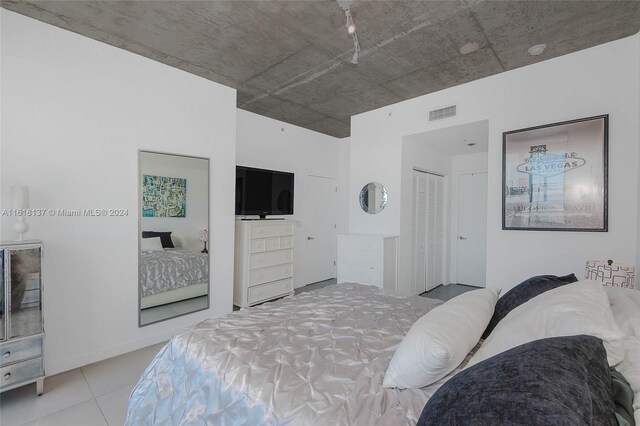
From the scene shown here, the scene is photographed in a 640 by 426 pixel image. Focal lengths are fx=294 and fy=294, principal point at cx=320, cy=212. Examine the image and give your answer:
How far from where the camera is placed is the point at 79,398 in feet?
6.89

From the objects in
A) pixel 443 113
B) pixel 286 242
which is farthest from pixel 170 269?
pixel 443 113

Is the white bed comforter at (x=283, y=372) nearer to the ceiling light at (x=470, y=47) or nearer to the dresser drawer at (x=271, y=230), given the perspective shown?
the dresser drawer at (x=271, y=230)

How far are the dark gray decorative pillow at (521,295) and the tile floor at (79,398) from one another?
2.34m

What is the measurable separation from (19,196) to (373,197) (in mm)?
3728

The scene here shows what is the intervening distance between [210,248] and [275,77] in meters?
2.08

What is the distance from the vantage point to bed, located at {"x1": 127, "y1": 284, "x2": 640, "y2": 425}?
3.34 ft

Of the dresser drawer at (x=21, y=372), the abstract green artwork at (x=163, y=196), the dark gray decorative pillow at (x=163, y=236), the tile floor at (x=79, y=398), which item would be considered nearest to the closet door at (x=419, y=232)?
the abstract green artwork at (x=163, y=196)

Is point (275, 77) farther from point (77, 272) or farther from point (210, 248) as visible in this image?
point (77, 272)

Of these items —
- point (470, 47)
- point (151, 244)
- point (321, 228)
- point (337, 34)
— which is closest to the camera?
point (337, 34)

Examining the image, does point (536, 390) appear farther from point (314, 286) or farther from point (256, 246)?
point (314, 286)

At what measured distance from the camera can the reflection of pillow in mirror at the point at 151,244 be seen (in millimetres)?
2873

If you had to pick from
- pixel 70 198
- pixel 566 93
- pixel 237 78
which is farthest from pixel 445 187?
pixel 70 198

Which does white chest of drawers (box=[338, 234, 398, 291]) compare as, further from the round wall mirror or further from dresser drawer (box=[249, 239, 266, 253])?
dresser drawer (box=[249, 239, 266, 253])

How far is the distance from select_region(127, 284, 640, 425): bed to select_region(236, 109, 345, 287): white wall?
3028 mm
